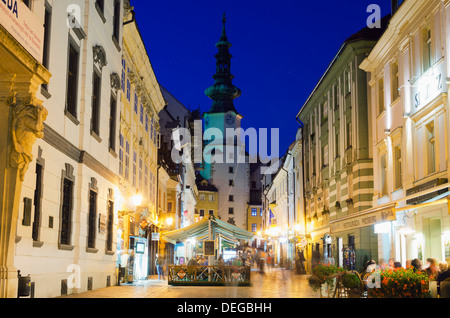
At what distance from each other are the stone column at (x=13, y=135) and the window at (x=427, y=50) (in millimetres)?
13556

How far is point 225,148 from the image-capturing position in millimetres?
106688

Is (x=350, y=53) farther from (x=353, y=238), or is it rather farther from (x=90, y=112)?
(x=90, y=112)

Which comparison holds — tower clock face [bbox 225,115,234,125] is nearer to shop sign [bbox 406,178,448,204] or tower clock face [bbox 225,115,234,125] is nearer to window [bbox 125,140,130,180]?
window [bbox 125,140,130,180]

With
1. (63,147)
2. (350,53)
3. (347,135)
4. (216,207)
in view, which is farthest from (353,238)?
(216,207)

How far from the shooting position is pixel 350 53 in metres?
31.9

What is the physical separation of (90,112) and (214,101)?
87699mm

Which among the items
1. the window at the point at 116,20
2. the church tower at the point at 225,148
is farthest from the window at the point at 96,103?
the church tower at the point at 225,148

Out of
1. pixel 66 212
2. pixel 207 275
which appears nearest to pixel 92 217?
pixel 66 212

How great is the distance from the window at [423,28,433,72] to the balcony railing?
12090 millimetres

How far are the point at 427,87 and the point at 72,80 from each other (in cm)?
1171

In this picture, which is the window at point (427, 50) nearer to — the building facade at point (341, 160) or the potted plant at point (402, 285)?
the building facade at point (341, 160)

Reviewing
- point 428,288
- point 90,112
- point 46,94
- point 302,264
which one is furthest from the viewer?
point 302,264

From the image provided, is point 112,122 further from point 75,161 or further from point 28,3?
point 28,3

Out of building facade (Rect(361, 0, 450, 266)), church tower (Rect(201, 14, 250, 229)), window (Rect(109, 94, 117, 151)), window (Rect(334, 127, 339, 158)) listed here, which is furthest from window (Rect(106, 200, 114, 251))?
church tower (Rect(201, 14, 250, 229))
